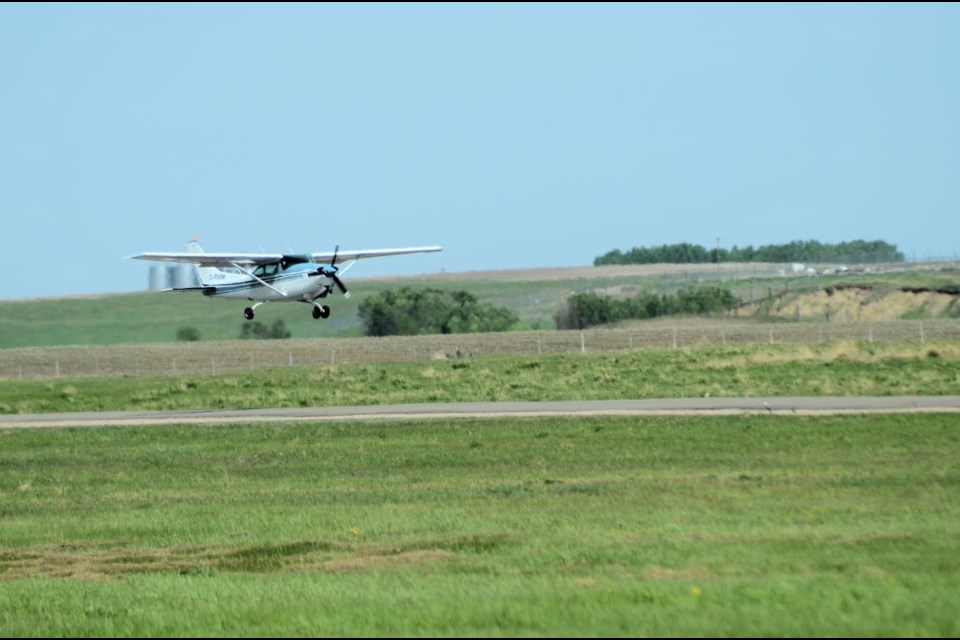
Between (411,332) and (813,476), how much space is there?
88089mm

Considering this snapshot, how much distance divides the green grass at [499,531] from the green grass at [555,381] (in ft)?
40.8

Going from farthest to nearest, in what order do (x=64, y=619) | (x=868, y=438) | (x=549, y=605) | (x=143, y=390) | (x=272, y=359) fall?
(x=272, y=359) < (x=143, y=390) < (x=868, y=438) < (x=64, y=619) < (x=549, y=605)

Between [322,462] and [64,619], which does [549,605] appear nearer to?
[64,619]

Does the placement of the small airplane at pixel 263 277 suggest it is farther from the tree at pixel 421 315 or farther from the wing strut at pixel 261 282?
the tree at pixel 421 315

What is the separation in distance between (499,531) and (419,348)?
67.5m

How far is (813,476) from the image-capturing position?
25766 mm

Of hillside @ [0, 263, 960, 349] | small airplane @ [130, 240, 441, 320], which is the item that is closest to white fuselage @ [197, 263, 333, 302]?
small airplane @ [130, 240, 441, 320]

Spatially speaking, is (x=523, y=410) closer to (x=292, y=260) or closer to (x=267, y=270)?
(x=292, y=260)

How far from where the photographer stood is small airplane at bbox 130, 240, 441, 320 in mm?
48875

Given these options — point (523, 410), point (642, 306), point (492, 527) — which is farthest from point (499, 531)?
point (642, 306)

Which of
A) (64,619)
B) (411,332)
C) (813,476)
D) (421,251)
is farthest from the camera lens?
(411,332)

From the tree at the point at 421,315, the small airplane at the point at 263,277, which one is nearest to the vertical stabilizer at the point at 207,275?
the small airplane at the point at 263,277

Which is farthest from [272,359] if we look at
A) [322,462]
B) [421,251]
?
[322,462]

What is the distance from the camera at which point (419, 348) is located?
88625 mm
